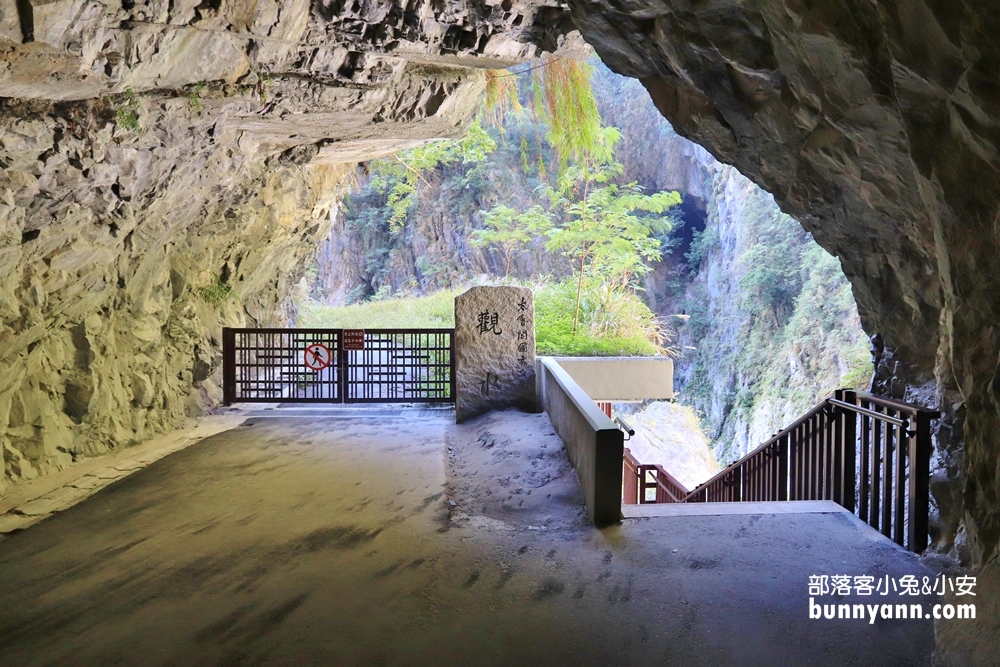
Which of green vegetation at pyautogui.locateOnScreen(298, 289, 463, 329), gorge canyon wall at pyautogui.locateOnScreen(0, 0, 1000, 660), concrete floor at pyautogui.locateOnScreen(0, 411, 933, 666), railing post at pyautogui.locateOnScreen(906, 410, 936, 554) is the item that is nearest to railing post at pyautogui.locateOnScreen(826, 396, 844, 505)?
concrete floor at pyautogui.locateOnScreen(0, 411, 933, 666)

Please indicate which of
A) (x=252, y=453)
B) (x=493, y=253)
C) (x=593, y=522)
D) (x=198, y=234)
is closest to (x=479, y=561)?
(x=593, y=522)

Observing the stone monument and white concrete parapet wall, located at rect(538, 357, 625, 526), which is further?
the stone monument

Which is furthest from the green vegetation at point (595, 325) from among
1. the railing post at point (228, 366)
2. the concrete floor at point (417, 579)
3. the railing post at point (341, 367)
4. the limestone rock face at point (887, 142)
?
the limestone rock face at point (887, 142)

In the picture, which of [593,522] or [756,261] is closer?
[593,522]

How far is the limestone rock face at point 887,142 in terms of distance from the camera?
2154mm

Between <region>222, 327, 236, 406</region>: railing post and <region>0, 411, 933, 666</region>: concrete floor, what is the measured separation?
3.38 m

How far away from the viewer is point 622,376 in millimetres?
9867

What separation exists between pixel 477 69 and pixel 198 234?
4.13m

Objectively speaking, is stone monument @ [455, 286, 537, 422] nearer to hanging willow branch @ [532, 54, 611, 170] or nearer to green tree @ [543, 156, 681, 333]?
hanging willow branch @ [532, 54, 611, 170]

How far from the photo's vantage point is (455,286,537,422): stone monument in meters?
7.90

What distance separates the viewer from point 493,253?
2369cm

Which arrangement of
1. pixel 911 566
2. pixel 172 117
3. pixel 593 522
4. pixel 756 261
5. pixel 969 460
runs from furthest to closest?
pixel 756 261
pixel 172 117
pixel 593 522
pixel 911 566
pixel 969 460

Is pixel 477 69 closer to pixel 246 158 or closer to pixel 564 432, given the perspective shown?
pixel 246 158

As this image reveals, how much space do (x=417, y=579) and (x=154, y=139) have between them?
4.01m
